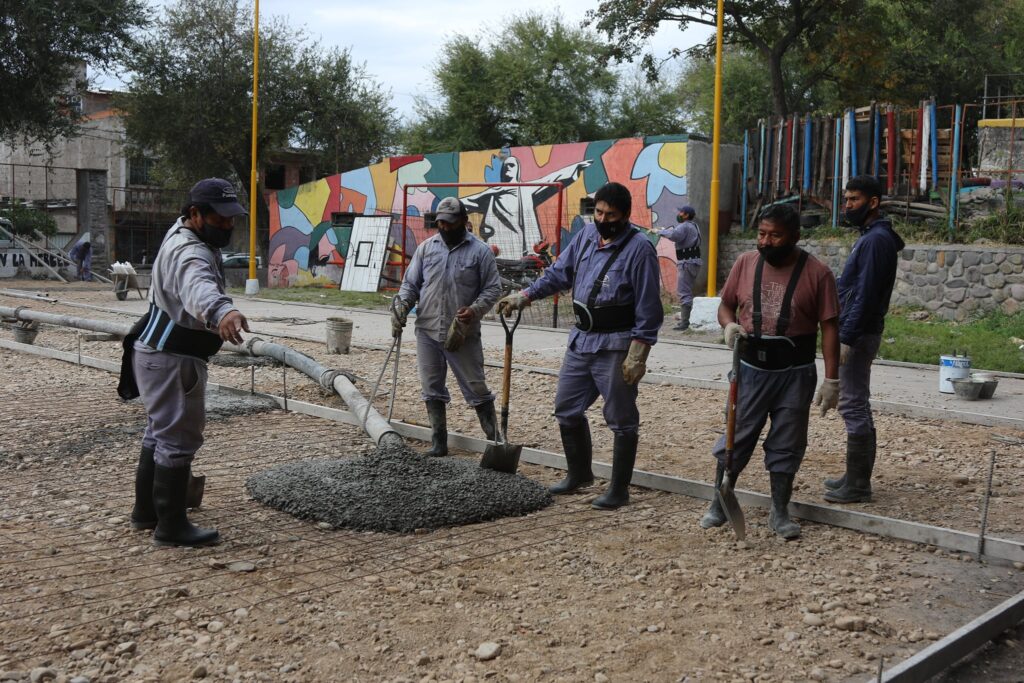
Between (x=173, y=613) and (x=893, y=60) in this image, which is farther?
(x=893, y=60)

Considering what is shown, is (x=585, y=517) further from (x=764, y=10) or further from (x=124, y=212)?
(x=124, y=212)

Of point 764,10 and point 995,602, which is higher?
point 764,10

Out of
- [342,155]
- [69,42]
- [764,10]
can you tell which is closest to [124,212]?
[342,155]

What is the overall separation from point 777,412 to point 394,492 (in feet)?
6.87

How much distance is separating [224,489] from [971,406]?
650 cm

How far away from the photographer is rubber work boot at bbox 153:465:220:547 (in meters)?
4.94

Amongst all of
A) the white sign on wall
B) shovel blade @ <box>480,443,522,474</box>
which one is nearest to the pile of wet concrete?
shovel blade @ <box>480,443,522,474</box>

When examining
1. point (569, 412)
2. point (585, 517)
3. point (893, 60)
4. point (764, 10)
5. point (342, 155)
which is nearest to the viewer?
point (585, 517)

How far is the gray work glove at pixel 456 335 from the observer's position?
6.75m

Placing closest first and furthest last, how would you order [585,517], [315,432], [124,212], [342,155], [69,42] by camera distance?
1. [585,517]
2. [315,432]
3. [69,42]
4. [342,155]
5. [124,212]

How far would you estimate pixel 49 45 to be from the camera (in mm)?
23906

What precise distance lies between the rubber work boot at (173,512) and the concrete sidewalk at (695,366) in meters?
6.12

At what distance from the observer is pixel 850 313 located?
5.88 meters

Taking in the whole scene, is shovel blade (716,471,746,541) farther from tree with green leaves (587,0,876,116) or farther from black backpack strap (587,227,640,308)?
tree with green leaves (587,0,876,116)
